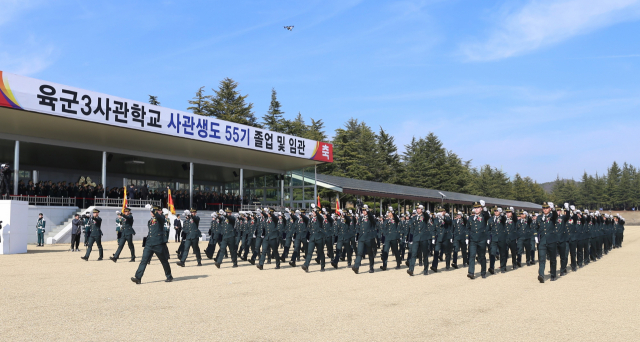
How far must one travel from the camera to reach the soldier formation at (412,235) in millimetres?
11891

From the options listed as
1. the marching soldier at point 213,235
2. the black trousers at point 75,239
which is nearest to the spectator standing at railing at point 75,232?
the black trousers at point 75,239

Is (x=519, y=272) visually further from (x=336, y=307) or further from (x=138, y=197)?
(x=138, y=197)

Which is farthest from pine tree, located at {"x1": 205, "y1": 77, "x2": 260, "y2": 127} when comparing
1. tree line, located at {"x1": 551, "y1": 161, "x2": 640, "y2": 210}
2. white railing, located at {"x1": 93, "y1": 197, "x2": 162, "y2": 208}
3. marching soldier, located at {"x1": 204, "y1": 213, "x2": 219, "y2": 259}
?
tree line, located at {"x1": 551, "y1": 161, "x2": 640, "y2": 210}

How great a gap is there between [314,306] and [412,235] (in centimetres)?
703

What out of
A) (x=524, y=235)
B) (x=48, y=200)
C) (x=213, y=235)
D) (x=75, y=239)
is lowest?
(x=75, y=239)

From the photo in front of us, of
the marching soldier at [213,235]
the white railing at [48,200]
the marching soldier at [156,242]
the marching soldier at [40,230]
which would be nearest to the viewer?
the marching soldier at [156,242]

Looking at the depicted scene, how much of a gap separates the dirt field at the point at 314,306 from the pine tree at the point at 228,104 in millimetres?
47166

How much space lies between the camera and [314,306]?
7879 mm

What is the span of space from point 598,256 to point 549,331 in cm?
1373

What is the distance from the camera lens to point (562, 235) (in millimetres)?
12078

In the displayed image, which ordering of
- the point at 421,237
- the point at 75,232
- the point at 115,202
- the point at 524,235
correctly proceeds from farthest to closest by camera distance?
1. the point at 115,202
2. the point at 75,232
3. the point at 524,235
4. the point at 421,237

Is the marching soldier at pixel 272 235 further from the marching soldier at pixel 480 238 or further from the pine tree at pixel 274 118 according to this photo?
the pine tree at pixel 274 118

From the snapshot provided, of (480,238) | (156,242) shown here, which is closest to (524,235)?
(480,238)

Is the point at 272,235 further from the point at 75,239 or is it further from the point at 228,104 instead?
the point at 228,104
